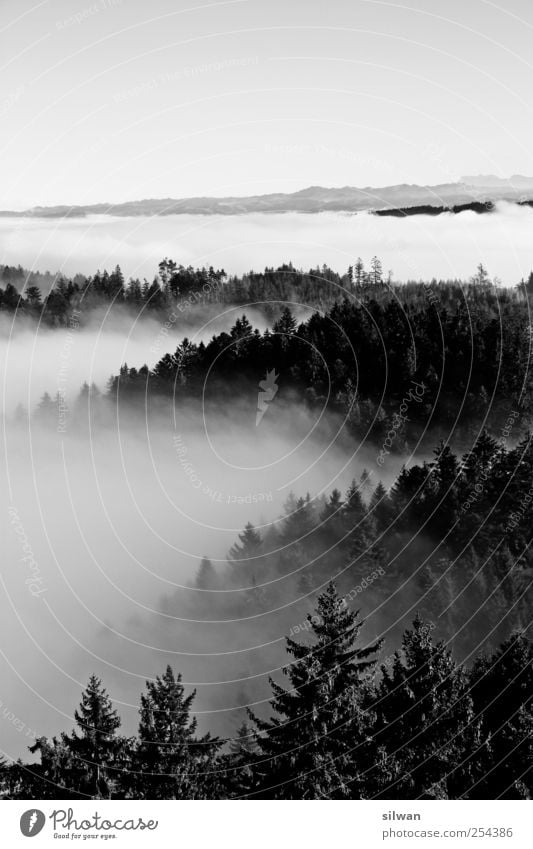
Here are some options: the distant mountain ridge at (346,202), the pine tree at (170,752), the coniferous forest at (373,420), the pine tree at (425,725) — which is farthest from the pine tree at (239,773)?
the distant mountain ridge at (346,202)

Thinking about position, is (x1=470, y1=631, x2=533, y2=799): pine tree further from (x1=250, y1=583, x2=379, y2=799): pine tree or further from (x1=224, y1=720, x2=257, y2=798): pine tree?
(x1=224, y1=720, x2=257, y2=798): pine tree

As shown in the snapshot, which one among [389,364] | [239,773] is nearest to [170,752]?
[239,773]

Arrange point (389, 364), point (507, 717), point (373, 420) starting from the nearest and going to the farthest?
point (507, 717) → point (389, 364) → point (373, 420)

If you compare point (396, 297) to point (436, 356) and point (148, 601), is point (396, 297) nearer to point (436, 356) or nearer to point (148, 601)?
point (436, 356)

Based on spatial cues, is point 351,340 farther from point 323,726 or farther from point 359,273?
point 323,726

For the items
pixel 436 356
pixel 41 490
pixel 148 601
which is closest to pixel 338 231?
pixel 436 356
